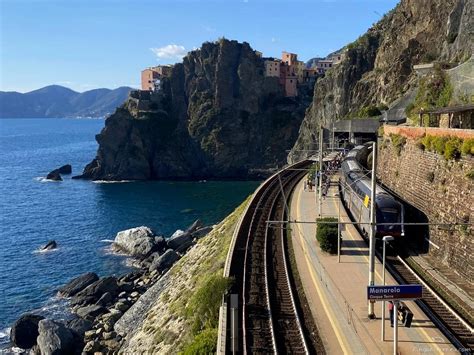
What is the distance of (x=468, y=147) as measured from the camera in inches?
927

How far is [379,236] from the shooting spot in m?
27.9

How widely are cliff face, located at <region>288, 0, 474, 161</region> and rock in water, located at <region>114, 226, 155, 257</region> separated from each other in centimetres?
2653

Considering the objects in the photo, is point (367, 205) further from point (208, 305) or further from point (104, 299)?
point (104, 299)

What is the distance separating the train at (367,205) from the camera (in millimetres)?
27484

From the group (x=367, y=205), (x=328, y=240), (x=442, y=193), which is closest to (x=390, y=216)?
(x=367, y=205)

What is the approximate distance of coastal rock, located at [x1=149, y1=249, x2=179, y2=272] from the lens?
51.9 meters

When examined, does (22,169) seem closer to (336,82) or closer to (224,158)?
(224,158)

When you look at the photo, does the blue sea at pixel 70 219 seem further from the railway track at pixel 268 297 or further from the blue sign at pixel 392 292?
the blue sign at pixel 392 292

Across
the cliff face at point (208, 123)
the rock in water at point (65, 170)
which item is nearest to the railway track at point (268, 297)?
the cliff face at point (208, 123)

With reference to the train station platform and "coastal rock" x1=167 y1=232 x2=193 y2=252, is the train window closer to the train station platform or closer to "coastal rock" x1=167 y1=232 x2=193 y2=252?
the train station platform

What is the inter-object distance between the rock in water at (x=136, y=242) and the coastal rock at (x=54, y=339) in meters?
23.5

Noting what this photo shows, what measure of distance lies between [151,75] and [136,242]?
416ft

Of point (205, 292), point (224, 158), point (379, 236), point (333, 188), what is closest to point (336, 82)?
point (224, 158)

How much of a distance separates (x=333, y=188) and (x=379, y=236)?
2093 cm
